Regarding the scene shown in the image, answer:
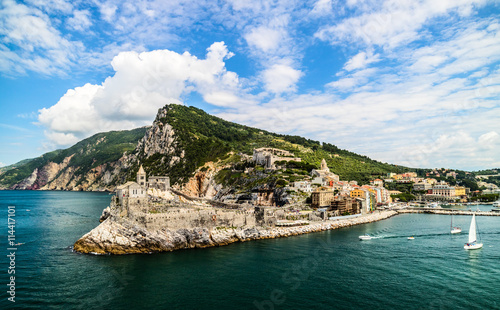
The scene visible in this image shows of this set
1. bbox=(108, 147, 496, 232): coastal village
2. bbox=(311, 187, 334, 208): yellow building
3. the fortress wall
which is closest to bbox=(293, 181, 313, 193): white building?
bbox=(108, 147, 496, 232): coastal village

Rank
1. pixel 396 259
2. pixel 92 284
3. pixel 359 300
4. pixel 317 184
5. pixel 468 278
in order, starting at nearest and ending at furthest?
1. pixel 359 300
2. pixel 92 284
3. pixel 468 278
4. pixel 396 259
5. pixel 317 184

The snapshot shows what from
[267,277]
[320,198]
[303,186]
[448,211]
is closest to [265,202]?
[303,186]

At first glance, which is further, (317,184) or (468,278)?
(317,184)

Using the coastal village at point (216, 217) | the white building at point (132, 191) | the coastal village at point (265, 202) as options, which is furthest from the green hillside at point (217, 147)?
the white building at point (132, 191)

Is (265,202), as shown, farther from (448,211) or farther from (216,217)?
(448,211)

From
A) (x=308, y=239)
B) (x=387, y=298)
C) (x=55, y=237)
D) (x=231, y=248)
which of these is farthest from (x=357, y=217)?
(x=55, y=237)

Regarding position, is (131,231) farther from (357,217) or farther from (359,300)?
(357,217)

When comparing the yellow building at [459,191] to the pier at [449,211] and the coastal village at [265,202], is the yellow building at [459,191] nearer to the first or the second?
the coastal village at [265,202]

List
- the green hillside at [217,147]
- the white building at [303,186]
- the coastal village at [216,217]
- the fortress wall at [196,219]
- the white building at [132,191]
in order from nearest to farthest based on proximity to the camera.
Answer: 1. the coastal village at [216,217]
2. the fortress wall at [196,219]
3. the white building at [132,191]
4. the white building at [303,186]
5. the green hillside at [217,147]
